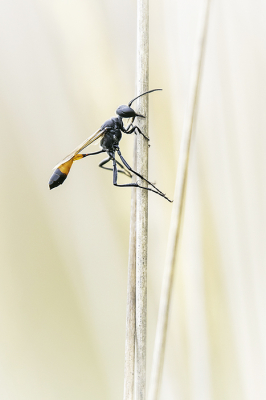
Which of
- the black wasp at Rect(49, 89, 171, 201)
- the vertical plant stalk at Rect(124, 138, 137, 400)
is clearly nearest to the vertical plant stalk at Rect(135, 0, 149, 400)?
the vertical plant stalk at Rect(124, 138, 137, 400)

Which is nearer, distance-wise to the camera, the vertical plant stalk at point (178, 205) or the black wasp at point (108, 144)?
the vertical plant stalk at point (178, 205)

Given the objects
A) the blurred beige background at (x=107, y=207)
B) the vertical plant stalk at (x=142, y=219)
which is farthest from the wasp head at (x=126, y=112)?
the vertical plant stalk at (x=142, y=219)

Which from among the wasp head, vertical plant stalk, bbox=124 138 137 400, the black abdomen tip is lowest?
vertical plant stalk, bbox=124 138 137 400

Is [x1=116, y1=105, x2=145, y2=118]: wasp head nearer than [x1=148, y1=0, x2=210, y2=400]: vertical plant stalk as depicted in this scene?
No

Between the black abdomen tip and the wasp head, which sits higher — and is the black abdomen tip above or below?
below

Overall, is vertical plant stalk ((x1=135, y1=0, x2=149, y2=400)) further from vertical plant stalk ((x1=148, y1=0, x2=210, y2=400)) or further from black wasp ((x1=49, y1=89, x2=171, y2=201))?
black wasp ((x1=49, y1=89, x2=171, y2=201))

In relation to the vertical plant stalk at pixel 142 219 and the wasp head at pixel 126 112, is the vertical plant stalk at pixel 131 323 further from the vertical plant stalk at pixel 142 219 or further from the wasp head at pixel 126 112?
the wasp head at pixel 126 112
